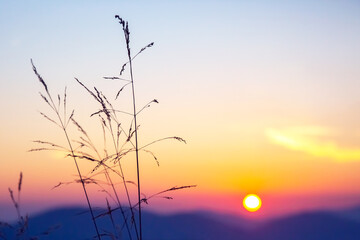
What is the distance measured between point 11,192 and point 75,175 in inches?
17.8

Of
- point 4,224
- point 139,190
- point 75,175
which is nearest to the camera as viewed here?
point 4,224

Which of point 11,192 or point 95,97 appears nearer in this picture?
point 11,192

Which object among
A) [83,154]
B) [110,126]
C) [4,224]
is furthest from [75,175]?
[4,224]

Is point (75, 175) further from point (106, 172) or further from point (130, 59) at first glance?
point (130, 59)

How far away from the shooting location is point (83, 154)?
9.21 ft

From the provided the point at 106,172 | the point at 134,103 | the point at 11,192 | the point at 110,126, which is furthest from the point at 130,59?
the point at 11,192

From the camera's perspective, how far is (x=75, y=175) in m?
2.80

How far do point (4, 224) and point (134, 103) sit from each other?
0.90 metres

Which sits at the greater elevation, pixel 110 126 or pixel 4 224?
pixel 110 126

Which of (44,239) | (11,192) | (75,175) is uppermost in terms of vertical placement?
(75,175)

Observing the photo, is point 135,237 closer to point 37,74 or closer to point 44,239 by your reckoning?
point 44,239

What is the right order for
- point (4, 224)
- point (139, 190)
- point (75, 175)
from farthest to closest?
1. point (75, 175)
2. point (139, 190)
3. point (4, 224)

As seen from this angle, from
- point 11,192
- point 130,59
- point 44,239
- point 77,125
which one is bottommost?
point 44,239

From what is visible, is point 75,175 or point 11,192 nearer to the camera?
point 11,192
